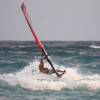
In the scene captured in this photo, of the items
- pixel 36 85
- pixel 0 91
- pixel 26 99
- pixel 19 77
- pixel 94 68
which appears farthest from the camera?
pixel 94 68

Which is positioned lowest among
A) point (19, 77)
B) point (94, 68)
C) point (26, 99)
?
point (94, 68)

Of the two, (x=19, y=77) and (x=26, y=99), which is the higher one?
(x=26, y=99)

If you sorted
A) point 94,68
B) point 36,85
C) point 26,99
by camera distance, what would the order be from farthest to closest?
point 94,68, point 36,85, point 26,99

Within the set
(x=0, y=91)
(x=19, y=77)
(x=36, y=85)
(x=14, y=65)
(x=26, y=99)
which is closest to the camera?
(x=26, y=99)

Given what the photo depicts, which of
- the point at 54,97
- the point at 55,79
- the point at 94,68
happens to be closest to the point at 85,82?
the point at 55,79

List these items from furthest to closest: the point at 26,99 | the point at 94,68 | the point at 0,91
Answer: the point at 94,68 → the point at 0,91 → the point at 26,99

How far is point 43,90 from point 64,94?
5.38 ft

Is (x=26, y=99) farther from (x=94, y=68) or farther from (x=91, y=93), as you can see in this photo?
(x=94, y=68)

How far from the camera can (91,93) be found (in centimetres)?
2598

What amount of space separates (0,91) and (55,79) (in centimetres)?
394

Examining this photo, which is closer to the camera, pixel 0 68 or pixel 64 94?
pixel 64 94

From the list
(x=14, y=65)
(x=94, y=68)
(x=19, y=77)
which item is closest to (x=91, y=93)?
(x=19, y=77)

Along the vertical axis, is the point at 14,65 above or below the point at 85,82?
below

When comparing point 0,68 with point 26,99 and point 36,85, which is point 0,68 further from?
point 26,99
